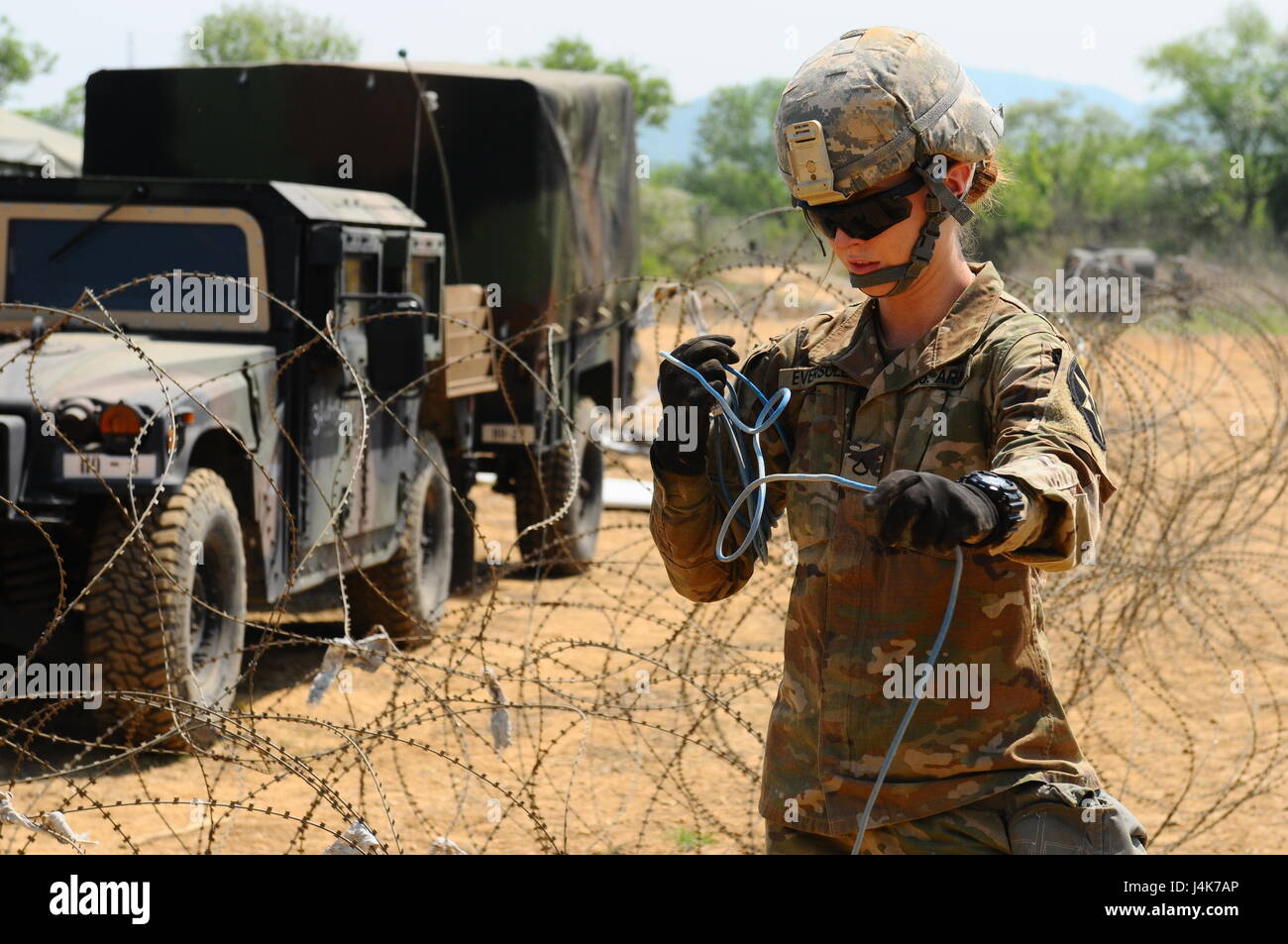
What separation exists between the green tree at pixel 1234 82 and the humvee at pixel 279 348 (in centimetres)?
3609

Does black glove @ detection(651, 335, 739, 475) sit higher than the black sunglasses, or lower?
lower

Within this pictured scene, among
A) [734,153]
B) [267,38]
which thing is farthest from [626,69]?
[734,153]

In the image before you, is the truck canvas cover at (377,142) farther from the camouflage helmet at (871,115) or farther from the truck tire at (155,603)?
the camouflage helmet at (871,115)

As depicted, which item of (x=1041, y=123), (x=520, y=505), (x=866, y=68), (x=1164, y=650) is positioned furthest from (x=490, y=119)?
(x=1041, y=123)

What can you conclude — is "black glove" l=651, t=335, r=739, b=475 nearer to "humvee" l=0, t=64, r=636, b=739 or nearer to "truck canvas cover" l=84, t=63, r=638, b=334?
"humvee" l=0, t=64, r=636, b=739

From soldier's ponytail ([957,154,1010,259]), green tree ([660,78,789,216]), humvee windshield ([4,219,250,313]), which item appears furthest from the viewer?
green tree ([660,78,789,216])

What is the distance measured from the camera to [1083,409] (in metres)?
2.19

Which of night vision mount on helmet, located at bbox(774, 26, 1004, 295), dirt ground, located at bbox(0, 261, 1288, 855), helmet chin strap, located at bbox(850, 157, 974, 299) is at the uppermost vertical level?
night vision mount on helmet, located at bbox(774, 26, 1004, 295)

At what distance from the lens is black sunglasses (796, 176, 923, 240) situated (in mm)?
2291

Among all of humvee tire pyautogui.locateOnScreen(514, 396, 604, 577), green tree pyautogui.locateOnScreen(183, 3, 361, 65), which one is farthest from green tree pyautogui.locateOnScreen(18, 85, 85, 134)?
humvee tire pyautogui.locateOnScreen(514, 396, 604, 577)

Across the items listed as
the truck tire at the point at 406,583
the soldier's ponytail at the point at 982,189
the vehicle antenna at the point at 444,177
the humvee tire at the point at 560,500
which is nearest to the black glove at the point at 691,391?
the soldier's ponytail at the point at 982,189

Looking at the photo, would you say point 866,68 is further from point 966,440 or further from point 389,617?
point 389,617

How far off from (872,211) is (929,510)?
0.56m
